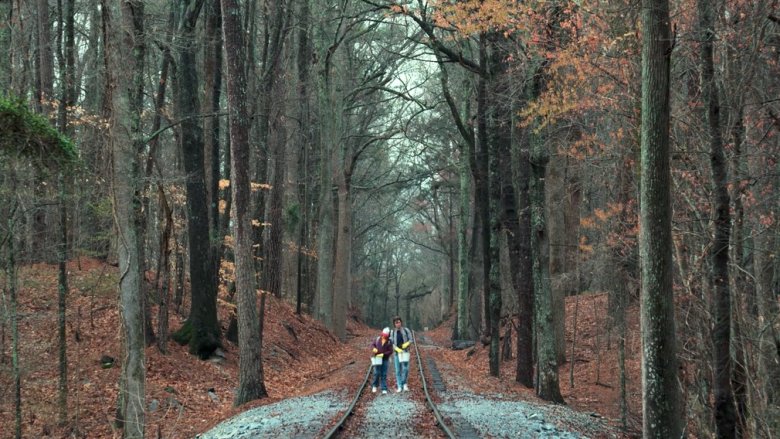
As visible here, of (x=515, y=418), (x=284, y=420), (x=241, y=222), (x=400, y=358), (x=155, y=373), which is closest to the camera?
(x=284, y=420)

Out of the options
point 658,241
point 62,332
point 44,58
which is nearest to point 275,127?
point 44,58

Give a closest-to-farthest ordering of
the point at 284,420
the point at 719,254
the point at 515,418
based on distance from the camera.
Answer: the point at 719,254 → the point at 284,420 → the point at 515,418

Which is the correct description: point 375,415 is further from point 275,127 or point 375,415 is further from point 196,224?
point 275,127

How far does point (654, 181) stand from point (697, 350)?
4107 millimetres

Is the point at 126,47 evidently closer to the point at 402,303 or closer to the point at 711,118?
the point at 711,118

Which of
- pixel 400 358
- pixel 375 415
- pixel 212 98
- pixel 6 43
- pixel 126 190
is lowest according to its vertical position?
pixel 375 415

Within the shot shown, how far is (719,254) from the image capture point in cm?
940

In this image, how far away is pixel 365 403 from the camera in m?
12.5

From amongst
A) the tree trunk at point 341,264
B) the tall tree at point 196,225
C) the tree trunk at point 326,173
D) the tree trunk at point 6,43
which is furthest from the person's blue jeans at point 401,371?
the tree trunk at point 341,264

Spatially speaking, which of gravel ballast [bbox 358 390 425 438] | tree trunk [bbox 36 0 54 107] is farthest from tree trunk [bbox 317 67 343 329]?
gravel ballast [bbox 358 390 425 438]

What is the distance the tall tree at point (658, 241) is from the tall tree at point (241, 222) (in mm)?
8089

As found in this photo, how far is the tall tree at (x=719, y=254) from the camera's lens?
9305mm

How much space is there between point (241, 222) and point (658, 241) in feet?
27.7

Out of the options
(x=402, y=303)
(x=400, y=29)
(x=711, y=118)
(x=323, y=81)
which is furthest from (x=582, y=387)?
(x=402, y=303)
